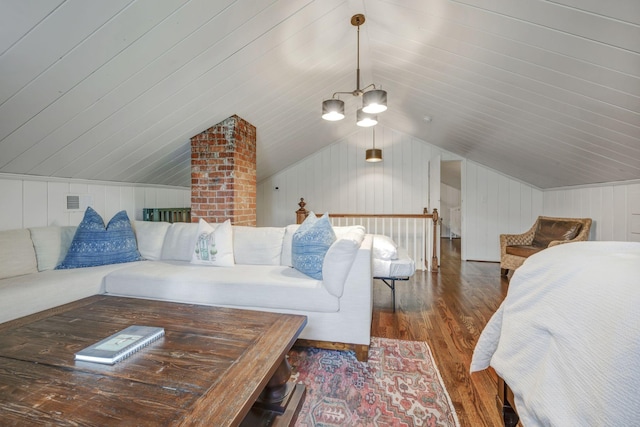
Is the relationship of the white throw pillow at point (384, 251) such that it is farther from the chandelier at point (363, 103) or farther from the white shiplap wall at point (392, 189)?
the white shiplap wall at point (392, 189)

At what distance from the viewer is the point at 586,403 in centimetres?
61

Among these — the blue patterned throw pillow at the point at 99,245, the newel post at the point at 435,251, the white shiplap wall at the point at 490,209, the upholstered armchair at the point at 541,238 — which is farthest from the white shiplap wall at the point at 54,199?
the white shiplap wall at the point at 490,209

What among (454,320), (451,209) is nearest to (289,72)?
(454,320)

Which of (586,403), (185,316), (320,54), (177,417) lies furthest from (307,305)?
(320,54)

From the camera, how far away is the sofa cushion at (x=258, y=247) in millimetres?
2543

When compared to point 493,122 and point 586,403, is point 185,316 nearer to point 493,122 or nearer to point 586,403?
point 586,403

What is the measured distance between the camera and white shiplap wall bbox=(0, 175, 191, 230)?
2414 millimetres

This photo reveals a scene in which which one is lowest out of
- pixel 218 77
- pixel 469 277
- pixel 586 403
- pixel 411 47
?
pixel 469 277

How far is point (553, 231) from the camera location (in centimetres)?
383

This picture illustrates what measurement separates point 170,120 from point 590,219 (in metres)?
5.06

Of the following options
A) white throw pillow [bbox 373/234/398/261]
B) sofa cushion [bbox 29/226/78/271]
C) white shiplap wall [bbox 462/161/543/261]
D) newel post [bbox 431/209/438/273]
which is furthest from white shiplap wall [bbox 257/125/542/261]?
sofa cushion [bbox 29/226/78/271]

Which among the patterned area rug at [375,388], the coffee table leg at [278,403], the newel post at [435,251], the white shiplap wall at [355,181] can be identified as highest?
the white shiplap wall at [355,181]

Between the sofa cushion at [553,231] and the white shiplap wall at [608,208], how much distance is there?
275mm

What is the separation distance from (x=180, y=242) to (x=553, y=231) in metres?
4.74
